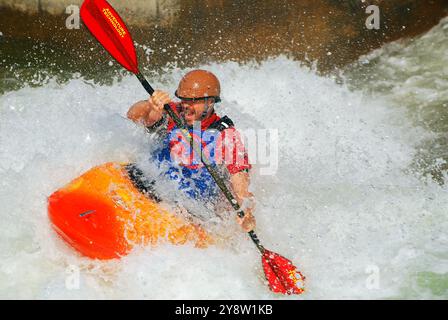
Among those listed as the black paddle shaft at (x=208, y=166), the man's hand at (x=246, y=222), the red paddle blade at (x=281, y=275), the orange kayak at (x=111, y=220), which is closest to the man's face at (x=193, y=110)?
the black paddle shaft at (x=208, y=166)

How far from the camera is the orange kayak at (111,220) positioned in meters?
3.27

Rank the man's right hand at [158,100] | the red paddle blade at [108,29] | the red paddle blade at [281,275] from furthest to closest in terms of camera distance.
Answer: the red paddle blade at [108,29] → the red paddle blade at [281,275] → the man's right hand at [158,100]

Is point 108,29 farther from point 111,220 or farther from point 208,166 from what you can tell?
point 111,220

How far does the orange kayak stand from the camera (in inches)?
129

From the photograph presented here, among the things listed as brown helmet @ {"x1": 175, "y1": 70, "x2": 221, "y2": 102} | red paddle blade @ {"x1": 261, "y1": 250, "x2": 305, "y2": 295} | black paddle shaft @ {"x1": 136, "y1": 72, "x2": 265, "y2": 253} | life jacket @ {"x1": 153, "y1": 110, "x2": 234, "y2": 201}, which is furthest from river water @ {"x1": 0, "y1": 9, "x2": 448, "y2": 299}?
brown helmet @ {"x1": 175, "y1": 70, "x2": 221, "y2": 102}

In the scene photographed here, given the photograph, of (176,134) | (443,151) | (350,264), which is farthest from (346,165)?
(176,134)

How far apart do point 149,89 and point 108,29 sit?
65 cm

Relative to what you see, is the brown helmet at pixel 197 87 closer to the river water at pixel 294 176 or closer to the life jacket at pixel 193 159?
the life jacket at pixel 193 159

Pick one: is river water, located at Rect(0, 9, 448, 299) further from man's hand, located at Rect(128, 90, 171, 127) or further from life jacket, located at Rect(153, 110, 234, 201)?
life jacket, located at Rect(153, 110, 234, 201)

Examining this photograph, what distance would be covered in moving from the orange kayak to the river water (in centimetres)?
10

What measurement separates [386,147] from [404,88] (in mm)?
948

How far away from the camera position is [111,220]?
10.8 ft

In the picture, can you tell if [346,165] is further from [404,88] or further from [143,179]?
[143,179]

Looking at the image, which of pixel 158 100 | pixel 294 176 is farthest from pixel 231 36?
pixel 158 100
